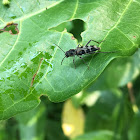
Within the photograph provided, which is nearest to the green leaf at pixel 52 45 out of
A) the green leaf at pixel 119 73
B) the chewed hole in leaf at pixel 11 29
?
the chewed hole in leaf at pixel 11 29

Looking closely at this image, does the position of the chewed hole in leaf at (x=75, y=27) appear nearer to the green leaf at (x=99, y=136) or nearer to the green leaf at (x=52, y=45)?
the green leaf at (x=52, y=45)

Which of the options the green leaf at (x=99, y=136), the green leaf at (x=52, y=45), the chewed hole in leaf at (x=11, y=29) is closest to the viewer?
the green leaf at (x=52, y=45)

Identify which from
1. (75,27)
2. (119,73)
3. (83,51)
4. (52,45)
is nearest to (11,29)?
(52,45)

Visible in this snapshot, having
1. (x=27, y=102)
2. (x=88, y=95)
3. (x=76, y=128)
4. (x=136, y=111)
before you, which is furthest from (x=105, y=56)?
(x=76, y=128)

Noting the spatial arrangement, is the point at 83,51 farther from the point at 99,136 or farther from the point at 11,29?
the point at 99,136

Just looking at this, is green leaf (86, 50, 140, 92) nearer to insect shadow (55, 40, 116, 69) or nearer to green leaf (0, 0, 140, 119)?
insect shadow (55, 40, 116, 69)

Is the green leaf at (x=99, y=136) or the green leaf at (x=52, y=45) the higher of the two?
the green leaf at (x=52, y=45)

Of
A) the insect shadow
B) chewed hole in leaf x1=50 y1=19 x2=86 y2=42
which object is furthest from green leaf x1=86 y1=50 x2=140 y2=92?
chewed hole in leaf x1=50 y1=19 x2=86 y2=42

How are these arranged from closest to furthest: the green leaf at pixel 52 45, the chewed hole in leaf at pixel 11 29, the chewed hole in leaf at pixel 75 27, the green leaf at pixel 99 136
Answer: the green leaf at pixel 52 45 < the chewed hole in leaf at pixel 11 29 < the chewed hole in leaf at pixel 75 27 < the green leaf at pixel 99 136
